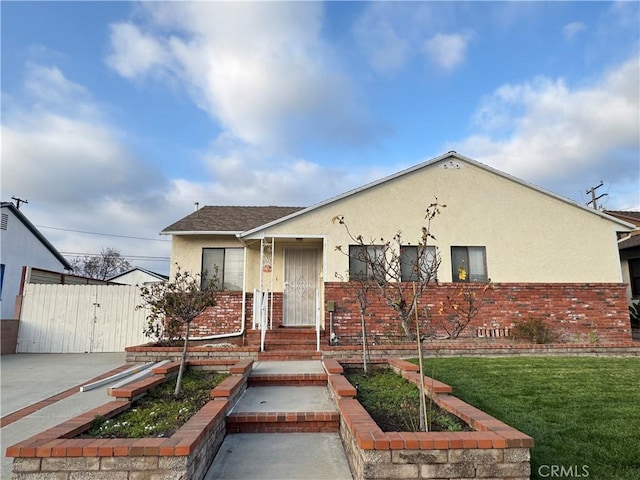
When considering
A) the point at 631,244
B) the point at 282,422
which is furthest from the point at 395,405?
the point at 631,244

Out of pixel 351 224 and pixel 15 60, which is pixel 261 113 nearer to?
pixel 351 224

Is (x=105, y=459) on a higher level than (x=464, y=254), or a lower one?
lower

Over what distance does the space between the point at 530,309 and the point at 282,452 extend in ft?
32.6

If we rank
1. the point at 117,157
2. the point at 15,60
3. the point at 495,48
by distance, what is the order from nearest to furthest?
1. the point at 15,60
2. the point at 495,48
3. the point at 117,157

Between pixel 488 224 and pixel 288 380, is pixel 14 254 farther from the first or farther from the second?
pixel 488 224

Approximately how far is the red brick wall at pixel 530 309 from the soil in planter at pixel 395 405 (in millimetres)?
3952

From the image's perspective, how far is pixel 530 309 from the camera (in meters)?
11.6

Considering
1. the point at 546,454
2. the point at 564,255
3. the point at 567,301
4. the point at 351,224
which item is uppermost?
the point at 351,224

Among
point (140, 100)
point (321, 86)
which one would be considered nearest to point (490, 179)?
point (321, 86)

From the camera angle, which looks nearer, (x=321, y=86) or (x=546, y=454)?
(x=546, y=454)

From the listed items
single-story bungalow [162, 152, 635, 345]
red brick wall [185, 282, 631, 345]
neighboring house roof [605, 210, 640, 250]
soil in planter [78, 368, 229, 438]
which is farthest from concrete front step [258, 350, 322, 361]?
neighboring house roof [605, 210, 640, 250]

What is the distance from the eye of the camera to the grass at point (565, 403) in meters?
3.70

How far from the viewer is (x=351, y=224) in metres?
11.8

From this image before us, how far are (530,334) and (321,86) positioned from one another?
9463 millimetres
